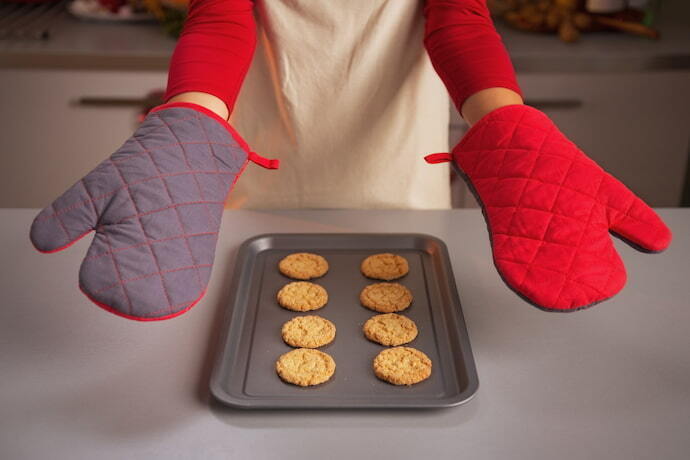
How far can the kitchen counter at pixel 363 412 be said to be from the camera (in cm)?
65

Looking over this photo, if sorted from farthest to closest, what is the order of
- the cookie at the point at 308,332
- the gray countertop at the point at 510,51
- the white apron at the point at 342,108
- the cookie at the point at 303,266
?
the gray countertop at the point at 510,51
the white apron at the point at 342,108
the cookie at the point at 303,266
the cookie at the point at 308,332

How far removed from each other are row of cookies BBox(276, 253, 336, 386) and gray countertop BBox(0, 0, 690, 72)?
1047mm

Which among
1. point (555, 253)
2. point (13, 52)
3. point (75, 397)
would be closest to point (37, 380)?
point (75, 397)

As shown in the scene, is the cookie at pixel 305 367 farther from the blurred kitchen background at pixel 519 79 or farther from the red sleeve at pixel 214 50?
the blurred kitchen background at pixel 519 79

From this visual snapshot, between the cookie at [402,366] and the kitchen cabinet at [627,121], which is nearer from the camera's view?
the cookie at [402,366]

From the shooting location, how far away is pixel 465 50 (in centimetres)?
86

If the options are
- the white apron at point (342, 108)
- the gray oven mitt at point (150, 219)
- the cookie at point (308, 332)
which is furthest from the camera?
the white apron at point (342, 108)

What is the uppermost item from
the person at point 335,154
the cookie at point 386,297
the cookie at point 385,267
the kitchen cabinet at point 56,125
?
the person at point 335,154

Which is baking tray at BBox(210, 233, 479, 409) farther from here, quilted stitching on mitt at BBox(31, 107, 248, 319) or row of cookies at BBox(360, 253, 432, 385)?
quilted stitching on mitt at BBox(31, 107, 248, 319)

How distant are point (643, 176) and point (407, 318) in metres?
1.36

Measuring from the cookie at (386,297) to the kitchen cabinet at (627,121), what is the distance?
3.49 feet

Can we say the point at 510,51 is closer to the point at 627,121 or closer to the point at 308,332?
the point at 627,121

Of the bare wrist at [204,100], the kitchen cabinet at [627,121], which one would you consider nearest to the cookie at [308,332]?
the bare wrist at [204,100]

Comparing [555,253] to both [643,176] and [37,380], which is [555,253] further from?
[643,176]
